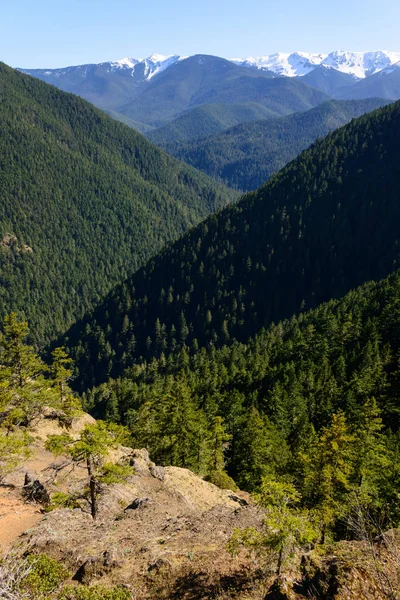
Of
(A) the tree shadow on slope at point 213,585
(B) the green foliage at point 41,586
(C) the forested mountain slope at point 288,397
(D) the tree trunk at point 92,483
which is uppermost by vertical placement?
(B) the green foliage at point 41,586

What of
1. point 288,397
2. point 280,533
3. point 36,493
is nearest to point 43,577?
point 280,533

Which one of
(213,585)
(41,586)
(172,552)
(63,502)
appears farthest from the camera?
(63,502)

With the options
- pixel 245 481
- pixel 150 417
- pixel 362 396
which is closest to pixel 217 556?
pixel 245 481

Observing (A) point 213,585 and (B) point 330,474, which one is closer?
(A) point 213,585

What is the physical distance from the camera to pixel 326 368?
82.1 metres

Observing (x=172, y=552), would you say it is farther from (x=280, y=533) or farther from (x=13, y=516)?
(x=13, y=516)

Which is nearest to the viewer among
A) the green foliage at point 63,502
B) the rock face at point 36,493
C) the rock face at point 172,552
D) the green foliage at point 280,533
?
the rock face at point 172,552

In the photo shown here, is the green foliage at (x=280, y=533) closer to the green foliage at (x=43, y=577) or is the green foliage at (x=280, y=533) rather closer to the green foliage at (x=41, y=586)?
the green foliage at (x=41, y=586)

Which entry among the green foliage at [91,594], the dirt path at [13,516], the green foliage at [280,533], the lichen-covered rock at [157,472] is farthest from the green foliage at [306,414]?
the dirt path at [13,516]

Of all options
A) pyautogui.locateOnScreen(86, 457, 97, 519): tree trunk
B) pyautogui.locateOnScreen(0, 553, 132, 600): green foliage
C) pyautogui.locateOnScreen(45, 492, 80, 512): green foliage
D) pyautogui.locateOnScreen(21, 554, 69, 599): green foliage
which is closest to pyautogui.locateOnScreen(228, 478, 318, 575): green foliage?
pyautogui.locateOnScreen(0, 553, 132, 600): green foliage

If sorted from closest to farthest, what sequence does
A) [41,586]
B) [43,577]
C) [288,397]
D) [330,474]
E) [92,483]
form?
[41,586]
[43,577]
[92,483]
[330,474]
[288,397]

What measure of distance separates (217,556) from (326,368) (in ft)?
222

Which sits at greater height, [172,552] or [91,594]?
[91,594]

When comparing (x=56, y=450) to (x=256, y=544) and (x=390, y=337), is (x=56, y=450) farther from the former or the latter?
(x=390, y=337)
